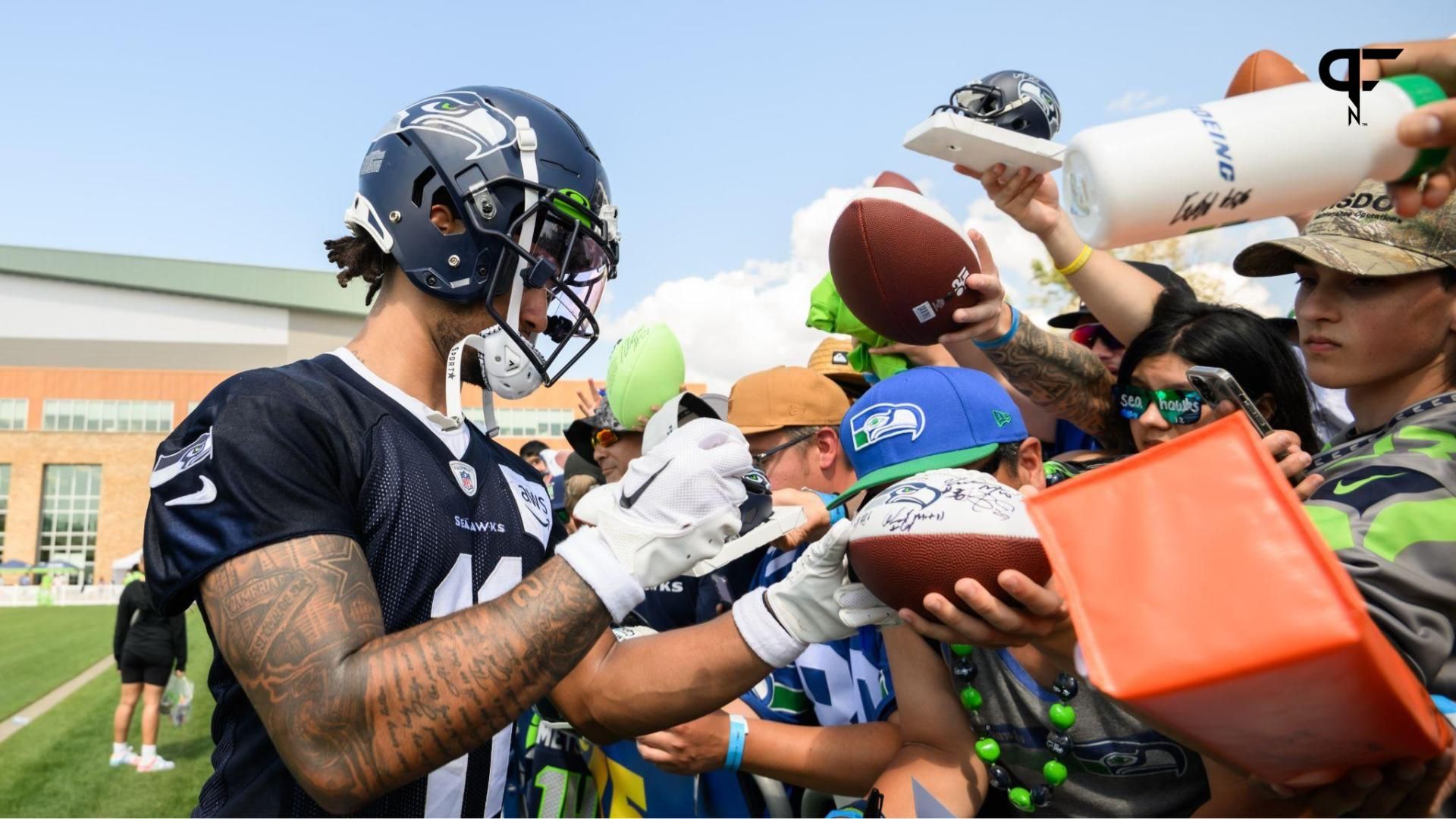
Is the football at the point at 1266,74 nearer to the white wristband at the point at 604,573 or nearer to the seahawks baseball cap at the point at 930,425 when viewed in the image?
the seahawks baseball cap at the point at 930,425

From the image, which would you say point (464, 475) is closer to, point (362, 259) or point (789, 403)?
point (362, 259)

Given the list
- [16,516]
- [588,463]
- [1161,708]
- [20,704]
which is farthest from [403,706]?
[16,516]

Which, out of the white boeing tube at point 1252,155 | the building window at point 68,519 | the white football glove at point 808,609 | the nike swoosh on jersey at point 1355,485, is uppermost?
the white boeing tube at point 1252,155

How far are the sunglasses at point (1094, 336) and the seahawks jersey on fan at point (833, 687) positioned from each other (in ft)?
5.81

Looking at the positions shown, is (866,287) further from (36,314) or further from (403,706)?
(36,314)

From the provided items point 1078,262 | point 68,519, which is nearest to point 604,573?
point 1078,262

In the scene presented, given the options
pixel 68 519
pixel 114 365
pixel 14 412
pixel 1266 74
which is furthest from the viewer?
pixel 114 365

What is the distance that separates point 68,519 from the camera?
5594cm

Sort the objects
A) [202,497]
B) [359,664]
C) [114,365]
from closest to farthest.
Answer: [359,664] < [202,497] < [114,365]

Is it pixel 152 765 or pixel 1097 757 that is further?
pixel 152 765

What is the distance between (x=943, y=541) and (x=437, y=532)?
3.84 ft

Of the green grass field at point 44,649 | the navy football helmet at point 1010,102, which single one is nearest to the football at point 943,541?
the navy football helmet at point 1010,102

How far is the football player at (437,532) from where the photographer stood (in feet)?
6.43

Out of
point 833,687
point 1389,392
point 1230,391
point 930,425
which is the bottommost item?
point 833,687
